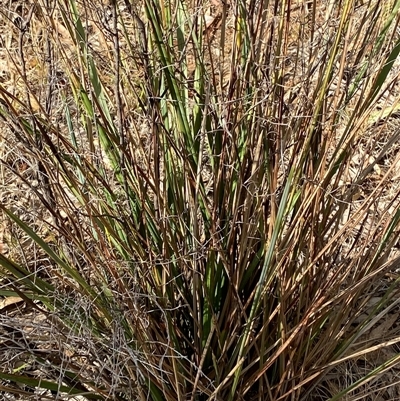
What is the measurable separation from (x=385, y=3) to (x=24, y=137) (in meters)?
0.56

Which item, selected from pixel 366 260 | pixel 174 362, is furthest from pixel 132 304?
pixel 366 260

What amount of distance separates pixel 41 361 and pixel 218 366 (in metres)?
0.25

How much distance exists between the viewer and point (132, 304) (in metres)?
0.87

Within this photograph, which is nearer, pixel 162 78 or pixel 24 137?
pixel 24 137

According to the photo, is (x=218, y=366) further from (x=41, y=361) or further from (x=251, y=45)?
(x=251, y=45)

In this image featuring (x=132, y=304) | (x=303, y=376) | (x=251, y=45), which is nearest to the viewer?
(x=251, y=45)

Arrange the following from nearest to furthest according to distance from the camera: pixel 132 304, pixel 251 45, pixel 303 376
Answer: pixel 251 45
pixel 132 304
pixel 303 376

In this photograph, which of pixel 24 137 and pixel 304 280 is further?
pixel 304 280

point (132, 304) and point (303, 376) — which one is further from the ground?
point (132, 304)

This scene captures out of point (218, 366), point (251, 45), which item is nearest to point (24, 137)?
point (251, 45)

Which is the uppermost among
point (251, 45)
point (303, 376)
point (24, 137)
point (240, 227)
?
point (251, 45)

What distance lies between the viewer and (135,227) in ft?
3.00

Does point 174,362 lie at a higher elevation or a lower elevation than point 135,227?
lower

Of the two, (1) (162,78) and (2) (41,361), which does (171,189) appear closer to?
(1) (162,78)
